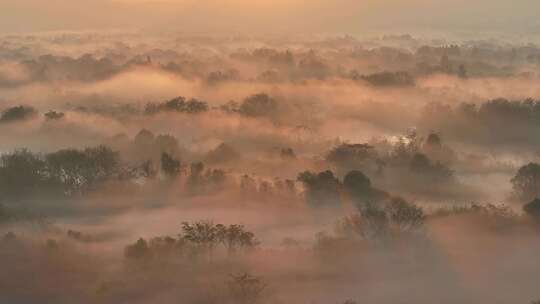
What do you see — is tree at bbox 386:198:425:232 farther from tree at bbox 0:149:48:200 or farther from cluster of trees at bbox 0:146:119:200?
tree at bbox 0:149:48:200

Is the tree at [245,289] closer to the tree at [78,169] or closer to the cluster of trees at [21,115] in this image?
the tree at [78,169]

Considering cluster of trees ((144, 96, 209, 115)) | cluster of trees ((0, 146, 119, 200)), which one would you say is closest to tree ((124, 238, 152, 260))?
cluster of trees ((0, 146, 119, 200))

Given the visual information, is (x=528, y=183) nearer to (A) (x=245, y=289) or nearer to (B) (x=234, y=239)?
(B) (x=234, y=239)

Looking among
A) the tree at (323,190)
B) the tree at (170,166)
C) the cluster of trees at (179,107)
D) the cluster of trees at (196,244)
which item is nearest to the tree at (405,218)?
the tree at (323,190)

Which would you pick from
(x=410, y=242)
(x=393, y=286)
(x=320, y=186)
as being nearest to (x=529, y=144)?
(x=320, y=186)

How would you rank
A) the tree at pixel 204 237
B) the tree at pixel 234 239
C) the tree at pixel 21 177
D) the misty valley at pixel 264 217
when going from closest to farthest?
the misty valley at pixel 264 217 → the tree at pixel 204 237 → the tree at pixel 234 239 → the tree at pixel 21 177

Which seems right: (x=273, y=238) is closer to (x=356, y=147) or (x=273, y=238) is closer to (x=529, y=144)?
(x=356, y=147)

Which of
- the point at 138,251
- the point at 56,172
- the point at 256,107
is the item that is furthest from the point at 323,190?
the point at 256,107
